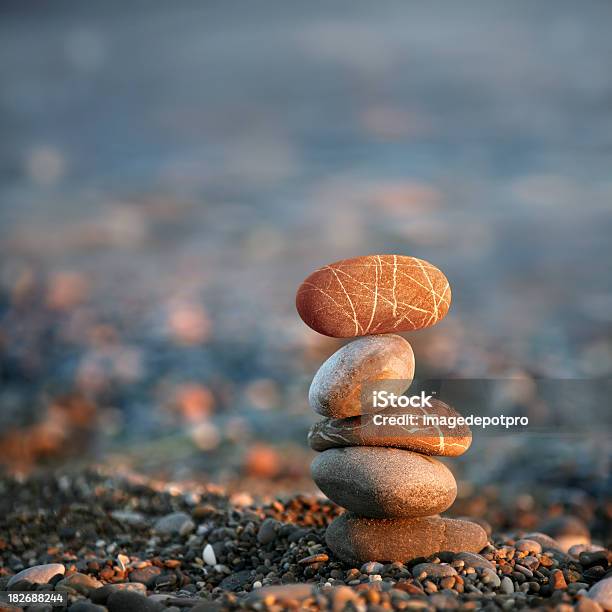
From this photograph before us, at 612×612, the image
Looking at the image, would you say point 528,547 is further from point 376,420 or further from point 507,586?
point 376,420

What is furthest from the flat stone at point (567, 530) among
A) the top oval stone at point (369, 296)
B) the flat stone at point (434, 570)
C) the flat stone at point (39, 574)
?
the flat stone at point (39, 574)

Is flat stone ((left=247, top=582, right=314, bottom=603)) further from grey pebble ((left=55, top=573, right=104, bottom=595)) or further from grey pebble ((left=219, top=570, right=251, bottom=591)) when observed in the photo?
grey pebble ((left=55, top=573, right=104, bottom=595))

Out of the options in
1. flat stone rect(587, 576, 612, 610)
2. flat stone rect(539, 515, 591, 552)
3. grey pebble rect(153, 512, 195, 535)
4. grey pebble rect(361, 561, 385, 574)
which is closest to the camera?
flat stone rect(587, 576, 612, 610)

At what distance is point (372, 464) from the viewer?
544cm

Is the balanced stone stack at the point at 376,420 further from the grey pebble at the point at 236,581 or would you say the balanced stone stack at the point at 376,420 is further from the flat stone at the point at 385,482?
the grey pebble at the point at 236,581

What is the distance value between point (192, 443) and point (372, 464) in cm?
771

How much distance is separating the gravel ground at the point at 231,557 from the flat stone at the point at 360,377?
1.13m

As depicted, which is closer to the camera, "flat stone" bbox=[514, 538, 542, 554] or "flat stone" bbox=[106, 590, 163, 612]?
"flat stone" bbox=[106, 590, 163, 612]

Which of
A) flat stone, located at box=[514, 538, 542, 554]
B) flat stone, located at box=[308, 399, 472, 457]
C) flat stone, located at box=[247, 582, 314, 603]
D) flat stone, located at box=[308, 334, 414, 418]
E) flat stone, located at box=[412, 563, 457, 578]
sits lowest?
flat stone, located at box=[247, 582, 314, 603]

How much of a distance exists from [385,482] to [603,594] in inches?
60.8

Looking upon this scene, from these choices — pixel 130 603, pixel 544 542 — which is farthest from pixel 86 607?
pixel 544 542

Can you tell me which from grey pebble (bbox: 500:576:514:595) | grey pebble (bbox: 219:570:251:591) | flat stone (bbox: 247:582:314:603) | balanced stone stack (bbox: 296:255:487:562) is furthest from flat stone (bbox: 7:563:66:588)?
grey pebble (bbox: 500:576:514:595)

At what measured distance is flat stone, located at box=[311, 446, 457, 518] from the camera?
5.36 m

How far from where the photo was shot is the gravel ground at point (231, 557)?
14.8 feet
